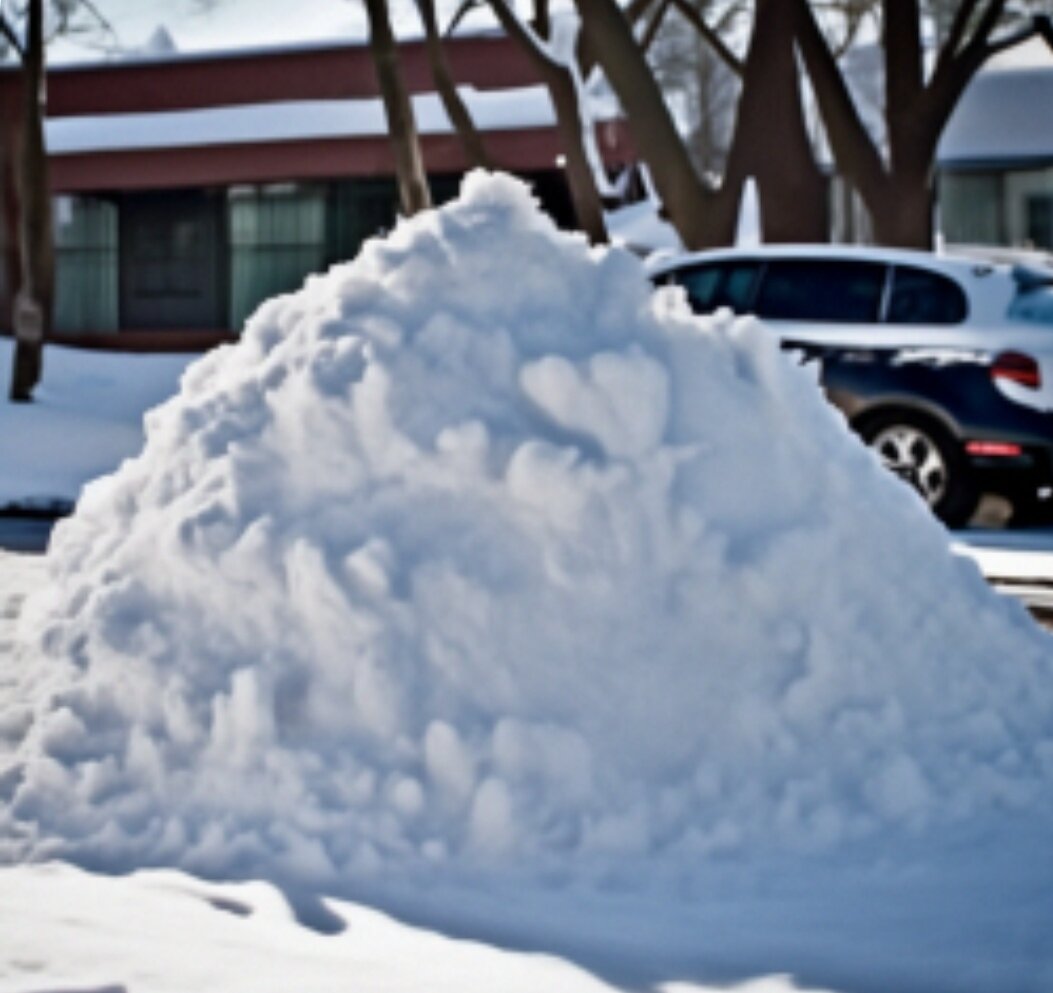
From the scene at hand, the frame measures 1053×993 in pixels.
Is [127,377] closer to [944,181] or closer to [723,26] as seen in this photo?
[723,26]

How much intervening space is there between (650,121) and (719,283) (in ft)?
19.2

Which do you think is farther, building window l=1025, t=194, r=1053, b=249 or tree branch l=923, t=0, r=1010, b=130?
building window l=1025, t=194, r=1053, b=249

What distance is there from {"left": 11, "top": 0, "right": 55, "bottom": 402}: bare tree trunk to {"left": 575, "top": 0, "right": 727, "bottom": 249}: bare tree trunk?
6.41 metres

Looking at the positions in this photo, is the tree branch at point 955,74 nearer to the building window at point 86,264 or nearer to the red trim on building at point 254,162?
the red trim on building at point 254,162

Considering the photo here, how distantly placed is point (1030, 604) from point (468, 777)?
5.19 meters

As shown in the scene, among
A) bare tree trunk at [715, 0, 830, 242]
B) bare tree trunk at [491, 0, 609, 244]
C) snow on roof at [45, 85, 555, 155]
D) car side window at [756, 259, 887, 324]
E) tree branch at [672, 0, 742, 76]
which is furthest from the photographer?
snow on roof at [45, 85, 555, 155]

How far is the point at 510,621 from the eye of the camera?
5.00 meters

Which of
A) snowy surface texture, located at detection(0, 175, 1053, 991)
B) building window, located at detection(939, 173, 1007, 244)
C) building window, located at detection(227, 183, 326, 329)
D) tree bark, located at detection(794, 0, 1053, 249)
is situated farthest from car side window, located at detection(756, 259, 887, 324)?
building window, located at detection(939, 173, 1007, 244)

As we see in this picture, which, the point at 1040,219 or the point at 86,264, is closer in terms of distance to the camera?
the point at 86,264

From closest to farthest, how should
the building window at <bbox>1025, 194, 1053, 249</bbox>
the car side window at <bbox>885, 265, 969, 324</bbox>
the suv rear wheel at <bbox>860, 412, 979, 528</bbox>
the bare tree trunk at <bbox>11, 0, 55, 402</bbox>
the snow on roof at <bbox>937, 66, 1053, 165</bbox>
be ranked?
1. the suv rear wheel at <bbox>860, 412, 979, 528</bbox>
2. the car side window at <bbox>885, 265, 969, 324</bbox>
3. the bare tree trunk at <bbox>11, 0, 55, 402</bbox>
4. the snow on roof at <bbox>937, 66, 1053, 165</bbox>
5. the building window at <bbox>1025, 194, 1053, 249</bbox>

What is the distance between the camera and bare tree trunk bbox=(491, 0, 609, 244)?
1992 cm

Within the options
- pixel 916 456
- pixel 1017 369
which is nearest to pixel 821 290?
pixel 916 456

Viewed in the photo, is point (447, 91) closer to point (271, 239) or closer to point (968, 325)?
point (968, 325)

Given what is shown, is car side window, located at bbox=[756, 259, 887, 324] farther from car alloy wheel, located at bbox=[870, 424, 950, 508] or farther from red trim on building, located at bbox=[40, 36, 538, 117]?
red trim on building, located at bbox=[40, 36, 538, 117]
